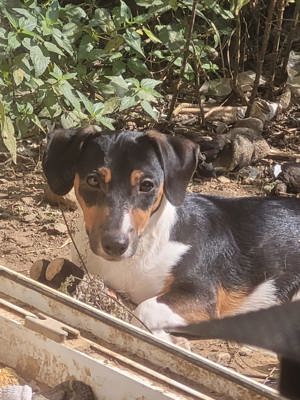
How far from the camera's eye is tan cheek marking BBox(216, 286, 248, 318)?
433cm

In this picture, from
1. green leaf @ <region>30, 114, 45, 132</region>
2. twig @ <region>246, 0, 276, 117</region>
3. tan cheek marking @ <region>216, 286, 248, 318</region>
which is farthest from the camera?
twig @ <region>246, 0, 276, 117</region>

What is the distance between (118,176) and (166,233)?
14.9 inches

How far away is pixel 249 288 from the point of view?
4480mm

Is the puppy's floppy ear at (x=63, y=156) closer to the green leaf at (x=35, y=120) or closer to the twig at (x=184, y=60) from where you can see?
the green leaf at (x=35, y=120)

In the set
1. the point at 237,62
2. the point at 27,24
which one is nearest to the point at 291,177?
the point at 237,62

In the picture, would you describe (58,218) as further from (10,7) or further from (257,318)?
(257,318)

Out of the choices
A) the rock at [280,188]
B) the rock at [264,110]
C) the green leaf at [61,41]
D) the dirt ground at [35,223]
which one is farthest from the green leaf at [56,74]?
the rock at [264,110]

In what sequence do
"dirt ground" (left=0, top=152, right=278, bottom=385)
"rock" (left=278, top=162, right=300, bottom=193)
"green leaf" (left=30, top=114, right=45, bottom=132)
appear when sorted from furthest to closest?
"rock" (left=278, top=162, right=300, bottom=193) → "green leaf" (left=30, top=114, right=45, bottom=132) → "dirt ground" (left=0, top=152, right=278, bottom=385)

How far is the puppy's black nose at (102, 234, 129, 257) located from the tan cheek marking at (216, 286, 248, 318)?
21.8 inches

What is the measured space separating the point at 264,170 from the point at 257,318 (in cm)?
431

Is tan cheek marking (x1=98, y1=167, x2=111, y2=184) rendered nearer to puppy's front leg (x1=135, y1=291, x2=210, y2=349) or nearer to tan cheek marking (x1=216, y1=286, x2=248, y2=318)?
puppy's front leg (x1=135, y1=291, x2=210, y2=349)

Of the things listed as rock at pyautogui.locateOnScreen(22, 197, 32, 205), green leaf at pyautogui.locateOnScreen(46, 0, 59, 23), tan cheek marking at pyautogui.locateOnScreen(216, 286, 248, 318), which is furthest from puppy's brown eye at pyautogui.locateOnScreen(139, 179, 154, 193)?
rock at pyautogui.locateOnScreen(22, 197, 32, 205)

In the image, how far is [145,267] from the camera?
14.0ft

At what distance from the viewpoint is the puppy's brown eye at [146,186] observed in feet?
13.5
